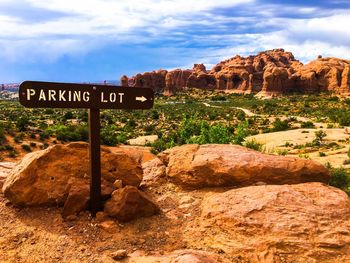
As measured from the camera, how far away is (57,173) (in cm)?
716

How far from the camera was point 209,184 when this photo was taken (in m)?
8.01

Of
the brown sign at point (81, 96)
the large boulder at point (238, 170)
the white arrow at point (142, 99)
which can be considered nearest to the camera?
the brown sign at point (81, 96)

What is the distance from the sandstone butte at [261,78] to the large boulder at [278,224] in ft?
308

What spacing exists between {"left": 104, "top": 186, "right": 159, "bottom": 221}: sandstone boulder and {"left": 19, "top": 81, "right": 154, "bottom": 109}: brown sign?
1678mm

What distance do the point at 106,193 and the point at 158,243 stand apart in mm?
1548

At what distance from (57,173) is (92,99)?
1823 mm

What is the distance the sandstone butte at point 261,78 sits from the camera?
329ft

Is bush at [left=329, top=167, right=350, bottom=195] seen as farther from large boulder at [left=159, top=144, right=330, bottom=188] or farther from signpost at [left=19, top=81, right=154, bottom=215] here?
signpost at [left=19, top=81, right=154, bottom=215]

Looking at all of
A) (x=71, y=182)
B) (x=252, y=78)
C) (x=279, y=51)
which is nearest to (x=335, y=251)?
(x=71, y=182)

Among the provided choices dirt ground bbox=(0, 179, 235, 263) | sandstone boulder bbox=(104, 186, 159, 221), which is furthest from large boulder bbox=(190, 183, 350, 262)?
sandstone boulder bbox=(104, 186, 159, 221)

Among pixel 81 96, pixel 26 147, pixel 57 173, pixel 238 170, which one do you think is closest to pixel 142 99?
pixel 81 96

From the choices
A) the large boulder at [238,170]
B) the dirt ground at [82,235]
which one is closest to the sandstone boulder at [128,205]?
the dirt ground at [82,235]

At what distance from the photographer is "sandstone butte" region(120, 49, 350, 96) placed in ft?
329

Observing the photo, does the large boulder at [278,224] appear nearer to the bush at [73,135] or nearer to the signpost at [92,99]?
the signpost at [92,99]
